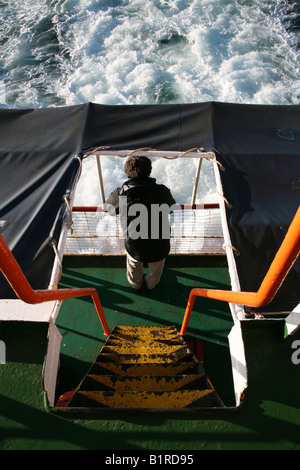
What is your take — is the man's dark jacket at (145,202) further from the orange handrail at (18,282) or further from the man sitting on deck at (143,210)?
the orange handrail at (18,282)

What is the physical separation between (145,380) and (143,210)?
→ 1.73 meters

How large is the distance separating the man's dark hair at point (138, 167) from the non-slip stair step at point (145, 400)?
7.18ft

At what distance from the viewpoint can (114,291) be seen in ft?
17.7

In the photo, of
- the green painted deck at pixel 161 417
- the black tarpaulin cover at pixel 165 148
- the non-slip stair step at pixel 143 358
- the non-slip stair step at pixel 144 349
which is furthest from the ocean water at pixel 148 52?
the green painted deck at pixel 161 417

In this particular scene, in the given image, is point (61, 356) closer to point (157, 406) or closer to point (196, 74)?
point (157, 406)

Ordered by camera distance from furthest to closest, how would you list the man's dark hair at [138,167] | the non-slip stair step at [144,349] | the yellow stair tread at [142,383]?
the non-slip stair step at [144,349] < the man's dark hair at [138,167] < the yellow stair tread at [142,383]

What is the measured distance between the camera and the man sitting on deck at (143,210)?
368cm

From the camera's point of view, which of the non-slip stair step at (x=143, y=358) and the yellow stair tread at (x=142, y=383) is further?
the non-slip stair step at (x=143, y=358)

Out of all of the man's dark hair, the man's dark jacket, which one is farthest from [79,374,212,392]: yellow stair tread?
the man's dark hair

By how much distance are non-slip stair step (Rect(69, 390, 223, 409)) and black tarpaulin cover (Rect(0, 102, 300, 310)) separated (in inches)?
45.2

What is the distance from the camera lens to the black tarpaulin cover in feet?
11.7

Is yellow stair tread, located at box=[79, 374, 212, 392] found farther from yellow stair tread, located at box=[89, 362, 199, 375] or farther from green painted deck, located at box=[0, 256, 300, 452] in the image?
green painted deck, located at box=[0, 256, 300, 452]

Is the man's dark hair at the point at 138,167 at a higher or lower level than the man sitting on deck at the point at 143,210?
higher

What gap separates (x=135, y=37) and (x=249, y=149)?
12.4m
